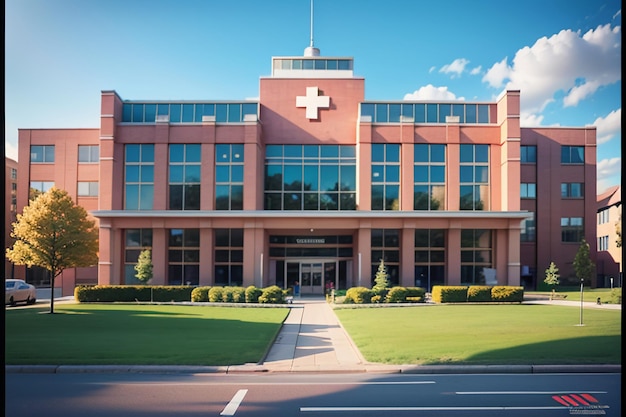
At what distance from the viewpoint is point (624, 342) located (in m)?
2.89

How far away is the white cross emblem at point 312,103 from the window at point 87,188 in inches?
767

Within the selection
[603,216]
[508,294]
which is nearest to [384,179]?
[508,294]

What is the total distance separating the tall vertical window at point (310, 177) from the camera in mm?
42062

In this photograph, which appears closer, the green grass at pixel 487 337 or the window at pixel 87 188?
the green grass at pixel 487 337

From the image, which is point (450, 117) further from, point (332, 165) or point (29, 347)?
point (29, 347)

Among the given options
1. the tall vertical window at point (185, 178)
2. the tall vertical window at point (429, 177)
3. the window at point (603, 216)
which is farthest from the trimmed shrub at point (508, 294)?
the window at point (603, 216)

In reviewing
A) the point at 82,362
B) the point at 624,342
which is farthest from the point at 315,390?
the point at 624,342

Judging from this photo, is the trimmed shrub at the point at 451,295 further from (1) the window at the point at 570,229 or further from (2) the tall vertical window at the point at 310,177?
(1) the window at the point at 570,229

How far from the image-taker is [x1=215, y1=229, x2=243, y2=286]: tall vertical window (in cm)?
4138

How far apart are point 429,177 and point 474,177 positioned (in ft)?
12.0

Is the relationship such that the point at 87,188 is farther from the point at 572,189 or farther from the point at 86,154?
the point at 572,189

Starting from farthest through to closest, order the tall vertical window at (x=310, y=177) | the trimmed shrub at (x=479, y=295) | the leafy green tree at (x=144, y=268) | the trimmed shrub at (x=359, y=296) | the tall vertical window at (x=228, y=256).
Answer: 1. the tall vertical window at (x=310, y=177)
2. the tall vertical window at (x=228, y=256)
3. the leafy green tree at (x=144, y=268)
4. the trimmed shrub at (x=479, y=295)
5. the trimmed shrub at (x=359, y=296)

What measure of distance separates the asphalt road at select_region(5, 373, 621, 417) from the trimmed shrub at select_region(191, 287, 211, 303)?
2260cm

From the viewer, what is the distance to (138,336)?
17812 millimetres
